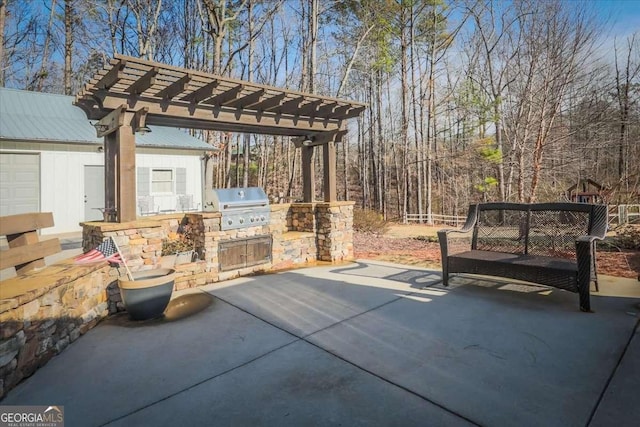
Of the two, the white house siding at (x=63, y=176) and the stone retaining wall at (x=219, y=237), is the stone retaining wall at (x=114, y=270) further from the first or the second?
the white house siding at (x=63, y=176)

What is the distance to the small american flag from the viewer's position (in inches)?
125

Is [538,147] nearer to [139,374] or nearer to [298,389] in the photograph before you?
[298,389]

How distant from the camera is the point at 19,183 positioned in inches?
335

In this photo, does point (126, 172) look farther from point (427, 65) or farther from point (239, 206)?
point (427, 65)

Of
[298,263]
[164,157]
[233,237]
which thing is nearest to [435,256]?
[298,263]

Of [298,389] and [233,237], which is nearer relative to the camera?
[298,389]

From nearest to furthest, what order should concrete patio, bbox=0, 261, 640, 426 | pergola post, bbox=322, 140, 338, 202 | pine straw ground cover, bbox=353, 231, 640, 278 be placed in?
concrete patio, bbox=0, 261, 640, 426 → pine straw ground cover, bbox=353, 231, 640, 278 → pergola post, bbox=322, 140, 338, 202

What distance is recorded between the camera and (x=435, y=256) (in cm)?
644

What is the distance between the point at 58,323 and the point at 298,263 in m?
3.58

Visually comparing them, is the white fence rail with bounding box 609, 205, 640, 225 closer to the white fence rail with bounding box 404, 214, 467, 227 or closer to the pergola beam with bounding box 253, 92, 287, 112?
the white fence rail with bounding box 404, 214, 467, 227

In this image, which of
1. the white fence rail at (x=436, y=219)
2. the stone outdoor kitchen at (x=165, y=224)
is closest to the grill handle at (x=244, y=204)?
the stone outdoor kitchen at (x=165, y=224)

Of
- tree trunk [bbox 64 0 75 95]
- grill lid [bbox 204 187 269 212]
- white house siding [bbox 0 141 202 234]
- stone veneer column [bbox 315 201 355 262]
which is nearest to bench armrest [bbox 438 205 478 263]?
stone veneer column [bbox 315 201 355 262]

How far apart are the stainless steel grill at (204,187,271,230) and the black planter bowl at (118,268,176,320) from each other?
5.08 ft

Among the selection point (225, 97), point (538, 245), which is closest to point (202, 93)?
point (225, 97)
